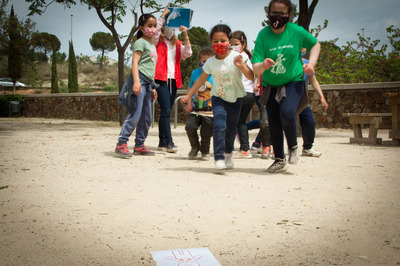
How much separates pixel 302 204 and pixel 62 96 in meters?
19.7

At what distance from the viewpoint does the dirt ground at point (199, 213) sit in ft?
7.39

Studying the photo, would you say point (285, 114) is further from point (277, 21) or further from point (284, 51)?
point (277, 21)

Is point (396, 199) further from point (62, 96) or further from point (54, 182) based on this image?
point (62, 96)

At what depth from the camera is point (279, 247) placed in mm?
2348

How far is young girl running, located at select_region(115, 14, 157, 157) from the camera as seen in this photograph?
581cm

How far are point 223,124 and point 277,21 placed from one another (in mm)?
1157

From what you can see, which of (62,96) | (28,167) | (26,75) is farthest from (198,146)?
(26,75)

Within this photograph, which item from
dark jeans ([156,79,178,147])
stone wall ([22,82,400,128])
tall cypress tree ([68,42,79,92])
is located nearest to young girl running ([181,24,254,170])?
dark jeans ([156,79,178,147])

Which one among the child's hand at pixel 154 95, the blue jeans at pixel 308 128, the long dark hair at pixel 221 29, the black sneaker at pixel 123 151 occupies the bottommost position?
the black sneaker at pixel 123 151

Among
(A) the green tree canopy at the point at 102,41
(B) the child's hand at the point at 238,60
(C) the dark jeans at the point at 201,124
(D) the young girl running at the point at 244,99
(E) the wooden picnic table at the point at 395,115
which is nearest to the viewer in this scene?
(B) the child's hand at the point at 238,60

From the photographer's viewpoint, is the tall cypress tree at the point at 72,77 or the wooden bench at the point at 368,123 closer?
the wooden bench at the point at 368,123

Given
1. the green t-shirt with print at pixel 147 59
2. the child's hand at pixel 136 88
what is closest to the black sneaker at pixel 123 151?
the child's hand at pixel 136 88

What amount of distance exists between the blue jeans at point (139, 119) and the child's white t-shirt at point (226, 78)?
1.50 metres

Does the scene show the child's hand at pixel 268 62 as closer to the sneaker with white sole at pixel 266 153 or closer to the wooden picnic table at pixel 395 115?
the sneaker with white sole at pixel 266 153
